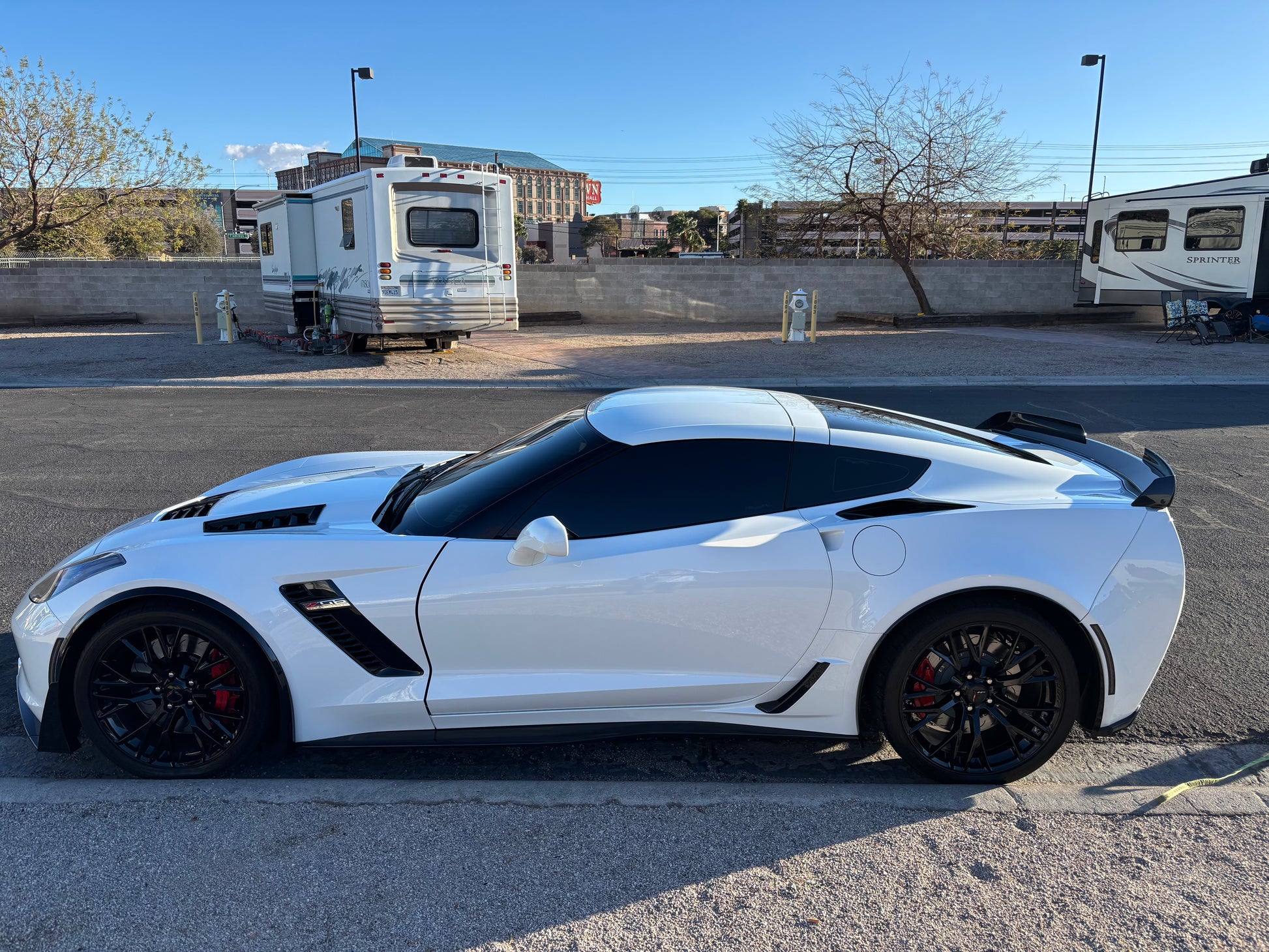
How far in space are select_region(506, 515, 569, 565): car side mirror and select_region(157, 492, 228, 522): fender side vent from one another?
4.66ft

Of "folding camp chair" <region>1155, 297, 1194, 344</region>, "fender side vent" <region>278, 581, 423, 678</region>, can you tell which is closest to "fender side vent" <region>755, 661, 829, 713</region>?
"fender side vent" <region>278, 581, 423, 678</region>

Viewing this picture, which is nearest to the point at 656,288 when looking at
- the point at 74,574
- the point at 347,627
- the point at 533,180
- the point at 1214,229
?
the point at 1214,229

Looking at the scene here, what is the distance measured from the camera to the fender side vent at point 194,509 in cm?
369

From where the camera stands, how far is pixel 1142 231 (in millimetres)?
22562

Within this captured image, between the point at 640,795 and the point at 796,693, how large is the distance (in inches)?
25.8

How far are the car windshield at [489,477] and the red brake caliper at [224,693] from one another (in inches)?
28.0

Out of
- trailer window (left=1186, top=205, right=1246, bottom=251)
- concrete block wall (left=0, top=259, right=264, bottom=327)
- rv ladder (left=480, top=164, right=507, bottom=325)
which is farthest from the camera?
concrete block wall (left=0, top=259, right=264, bottom=327)

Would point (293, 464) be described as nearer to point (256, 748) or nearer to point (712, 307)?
point (256, 748)

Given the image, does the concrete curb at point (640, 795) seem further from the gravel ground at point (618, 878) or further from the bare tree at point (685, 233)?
the bare tree at point (685, 233)

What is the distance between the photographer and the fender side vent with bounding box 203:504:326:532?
Answer: 3422 mm

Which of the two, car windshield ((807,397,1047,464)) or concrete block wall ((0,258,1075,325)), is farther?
concrete block wall ((0,258,1075,325))

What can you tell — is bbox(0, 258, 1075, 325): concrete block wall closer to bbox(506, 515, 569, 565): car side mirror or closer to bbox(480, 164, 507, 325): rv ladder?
bbox(480, 164, 507, 325): rv ladder

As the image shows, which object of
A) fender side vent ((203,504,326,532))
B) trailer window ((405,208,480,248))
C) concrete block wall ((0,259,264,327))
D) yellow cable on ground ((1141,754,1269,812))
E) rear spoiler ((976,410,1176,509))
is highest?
trailer window ((405,208,480,248))

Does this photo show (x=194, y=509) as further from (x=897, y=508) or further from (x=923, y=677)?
(x=923, y=677)
